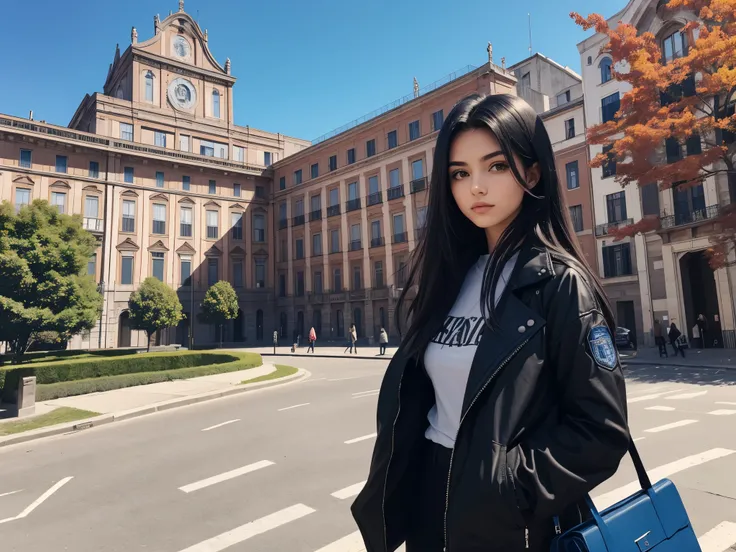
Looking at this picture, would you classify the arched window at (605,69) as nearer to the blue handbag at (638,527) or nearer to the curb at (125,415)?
the curb at (125,415)

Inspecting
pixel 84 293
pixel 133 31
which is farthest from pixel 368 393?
pixel 133 31

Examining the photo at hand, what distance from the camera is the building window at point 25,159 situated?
37.8 metres

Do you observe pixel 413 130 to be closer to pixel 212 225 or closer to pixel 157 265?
pixel 212 225

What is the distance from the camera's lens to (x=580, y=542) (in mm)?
1273

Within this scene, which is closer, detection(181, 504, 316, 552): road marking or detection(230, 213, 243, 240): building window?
detection(181, 504, 316, 552): road marking

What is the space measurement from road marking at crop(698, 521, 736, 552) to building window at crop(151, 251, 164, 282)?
44813 millimetres

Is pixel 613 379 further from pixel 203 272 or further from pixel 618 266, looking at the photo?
pixel 203 272

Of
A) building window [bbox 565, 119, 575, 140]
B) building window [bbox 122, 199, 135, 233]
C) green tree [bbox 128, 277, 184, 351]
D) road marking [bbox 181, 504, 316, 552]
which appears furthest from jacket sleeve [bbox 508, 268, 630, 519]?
building window [bbox 122, 199, 135, 233]

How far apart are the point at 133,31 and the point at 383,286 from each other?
110 ft

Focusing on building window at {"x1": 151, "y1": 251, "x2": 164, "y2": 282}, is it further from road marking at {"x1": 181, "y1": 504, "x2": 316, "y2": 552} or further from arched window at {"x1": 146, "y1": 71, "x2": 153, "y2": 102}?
road marking at {"x1": 181, "y1": 504, "x2": 316, "y2": 552}

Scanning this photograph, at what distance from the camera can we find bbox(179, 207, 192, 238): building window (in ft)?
148

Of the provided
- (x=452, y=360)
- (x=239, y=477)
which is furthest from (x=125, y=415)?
(x=452, y=360)

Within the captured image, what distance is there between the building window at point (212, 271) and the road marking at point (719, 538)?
4587 centimetres

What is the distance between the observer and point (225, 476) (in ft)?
20.9
